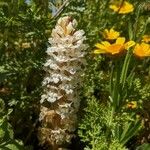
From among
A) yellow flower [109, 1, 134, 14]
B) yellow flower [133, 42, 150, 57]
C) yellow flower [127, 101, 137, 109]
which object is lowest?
yellow flower [127, 101, 137, 109]

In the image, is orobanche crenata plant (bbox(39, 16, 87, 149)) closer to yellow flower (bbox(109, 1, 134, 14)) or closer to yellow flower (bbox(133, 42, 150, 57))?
yellow flower (bbox(133, 42, 150, 57))

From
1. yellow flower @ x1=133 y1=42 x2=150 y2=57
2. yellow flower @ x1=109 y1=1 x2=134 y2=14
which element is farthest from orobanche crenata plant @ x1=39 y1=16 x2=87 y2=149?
yellow flower @ x1=109 y1=1 x2=134 y2=14

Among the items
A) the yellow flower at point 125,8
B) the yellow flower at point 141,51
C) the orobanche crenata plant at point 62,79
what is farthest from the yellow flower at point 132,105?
the yellow flower at point 125,8

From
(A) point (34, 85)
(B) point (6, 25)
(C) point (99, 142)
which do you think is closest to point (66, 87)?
(C) point (99, 142)

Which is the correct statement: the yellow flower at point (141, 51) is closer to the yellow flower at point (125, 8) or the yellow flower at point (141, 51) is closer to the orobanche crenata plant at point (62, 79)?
the orobanche crenata plant at point (62, 79)

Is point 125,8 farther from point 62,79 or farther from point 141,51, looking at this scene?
point 62,79

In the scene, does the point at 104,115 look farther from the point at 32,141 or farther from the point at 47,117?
the point at 32,141

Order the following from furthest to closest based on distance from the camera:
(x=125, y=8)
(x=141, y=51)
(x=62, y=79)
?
1. (x=125, y=8)
2. (x=141, y=51)
3. (x=62, y=79)

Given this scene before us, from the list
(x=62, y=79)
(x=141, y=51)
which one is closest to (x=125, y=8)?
(x=141, y=51)
